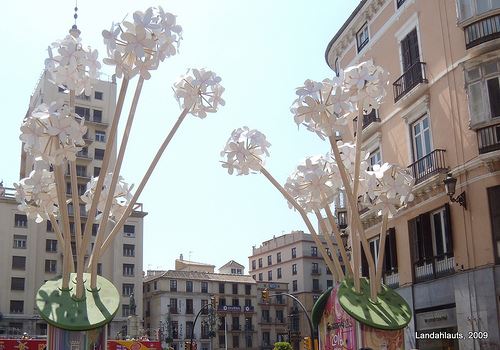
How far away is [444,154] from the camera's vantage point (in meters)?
20.1

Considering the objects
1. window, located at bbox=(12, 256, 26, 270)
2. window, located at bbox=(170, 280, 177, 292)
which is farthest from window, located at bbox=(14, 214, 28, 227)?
window, located at bbox=(170, 280, 177, 292)

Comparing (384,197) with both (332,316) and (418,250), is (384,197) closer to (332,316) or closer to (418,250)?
(332,316)

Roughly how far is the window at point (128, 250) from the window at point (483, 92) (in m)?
52.7

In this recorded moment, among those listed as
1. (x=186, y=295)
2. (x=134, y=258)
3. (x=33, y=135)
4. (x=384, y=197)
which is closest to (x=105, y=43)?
(x=33, y=135)

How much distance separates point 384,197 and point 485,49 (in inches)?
359

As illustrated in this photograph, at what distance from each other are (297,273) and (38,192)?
78102 mm

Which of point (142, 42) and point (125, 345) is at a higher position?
point (142, 42)

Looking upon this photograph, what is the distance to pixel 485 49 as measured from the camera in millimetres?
18578

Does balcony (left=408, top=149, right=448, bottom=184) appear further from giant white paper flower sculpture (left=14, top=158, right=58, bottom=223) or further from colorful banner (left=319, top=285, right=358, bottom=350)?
giant white paper flower sculpture (left=14, top=158, right=58, bottom=223)

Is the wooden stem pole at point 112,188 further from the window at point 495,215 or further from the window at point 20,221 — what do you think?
the window at point 20,221

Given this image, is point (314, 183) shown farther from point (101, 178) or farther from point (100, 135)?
point (100, 135)

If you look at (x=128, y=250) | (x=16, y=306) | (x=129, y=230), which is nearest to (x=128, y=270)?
(x=128, y=250)

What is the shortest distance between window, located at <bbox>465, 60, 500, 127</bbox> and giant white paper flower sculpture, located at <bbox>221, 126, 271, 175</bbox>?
8.88 meters

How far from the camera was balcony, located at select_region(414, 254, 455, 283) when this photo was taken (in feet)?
64.1
